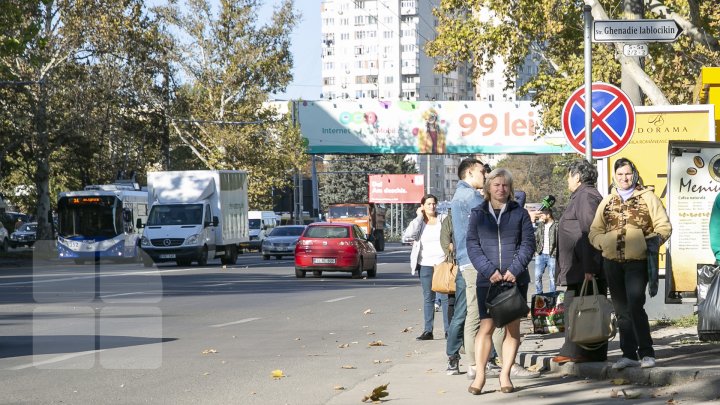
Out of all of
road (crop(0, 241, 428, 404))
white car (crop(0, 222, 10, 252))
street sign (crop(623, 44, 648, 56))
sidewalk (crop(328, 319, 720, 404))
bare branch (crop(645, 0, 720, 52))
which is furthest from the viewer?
white car (crop(0, 222, 10, 252))

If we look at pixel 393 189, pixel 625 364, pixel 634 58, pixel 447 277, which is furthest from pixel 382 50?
pixel 625 364

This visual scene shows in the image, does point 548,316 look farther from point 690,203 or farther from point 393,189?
point 393,189

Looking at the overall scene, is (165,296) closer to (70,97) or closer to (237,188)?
(237,188)

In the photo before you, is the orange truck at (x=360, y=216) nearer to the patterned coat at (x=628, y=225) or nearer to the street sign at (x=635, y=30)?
the street sign at (x=635, y=30)

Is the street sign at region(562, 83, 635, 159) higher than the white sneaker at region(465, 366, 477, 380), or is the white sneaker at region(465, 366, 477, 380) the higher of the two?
the street sign at region(562, 83, 635, 159)

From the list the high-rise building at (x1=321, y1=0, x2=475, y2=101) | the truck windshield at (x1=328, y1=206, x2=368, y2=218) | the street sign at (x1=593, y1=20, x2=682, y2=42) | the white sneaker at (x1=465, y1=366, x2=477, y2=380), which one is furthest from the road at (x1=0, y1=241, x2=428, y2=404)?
the high-rise building at (x1=321, y1=0, x2=475, y2=101)

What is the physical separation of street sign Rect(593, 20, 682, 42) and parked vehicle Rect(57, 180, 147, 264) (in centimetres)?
4168

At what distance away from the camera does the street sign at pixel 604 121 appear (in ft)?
48.5

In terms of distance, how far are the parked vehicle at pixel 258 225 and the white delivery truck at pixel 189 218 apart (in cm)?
2542

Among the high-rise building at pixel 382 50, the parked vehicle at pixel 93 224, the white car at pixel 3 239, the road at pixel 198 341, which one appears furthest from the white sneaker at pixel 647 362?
the high-rise building at pixel 382 50

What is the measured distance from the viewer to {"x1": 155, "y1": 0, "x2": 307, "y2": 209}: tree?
242ft

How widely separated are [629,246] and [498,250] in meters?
1.41

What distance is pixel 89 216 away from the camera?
5428 cm

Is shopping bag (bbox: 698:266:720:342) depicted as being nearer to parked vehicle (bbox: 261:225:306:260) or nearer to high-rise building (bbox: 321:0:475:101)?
parked vehicle (bbox: 261:225:306:260)
